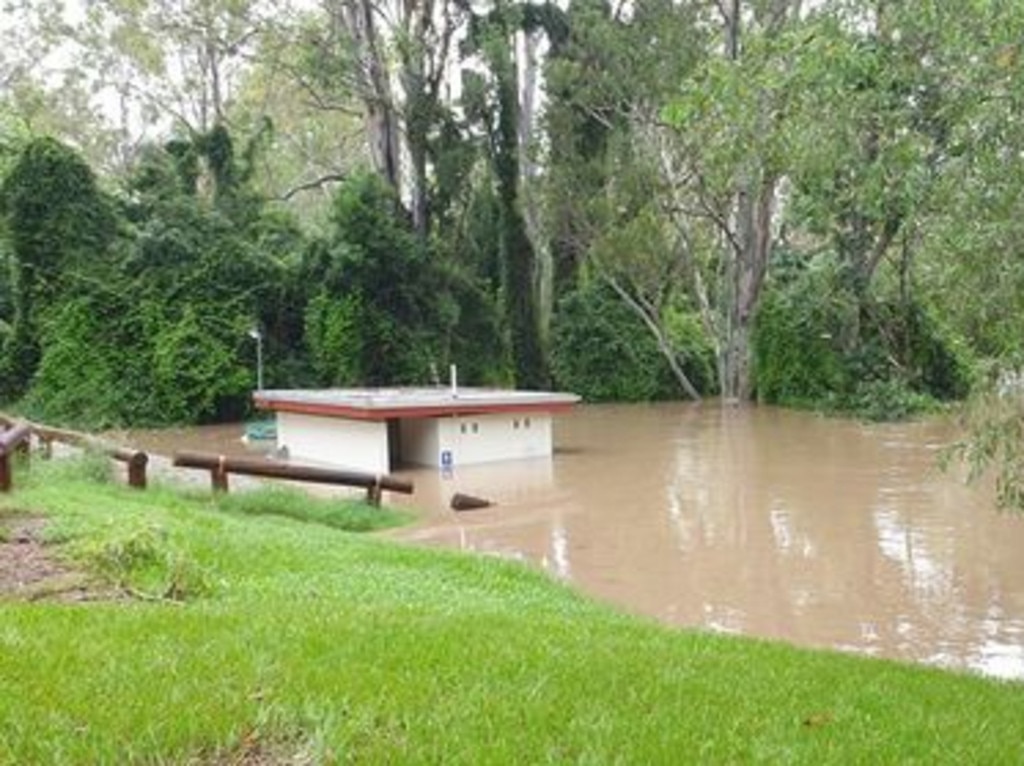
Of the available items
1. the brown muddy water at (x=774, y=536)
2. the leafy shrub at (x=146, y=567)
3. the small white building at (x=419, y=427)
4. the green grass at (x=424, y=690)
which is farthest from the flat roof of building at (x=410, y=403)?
the green grass at (x=424, y=690)

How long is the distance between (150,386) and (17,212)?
5130 millimetres

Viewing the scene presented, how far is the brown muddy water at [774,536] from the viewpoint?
9.20 metres

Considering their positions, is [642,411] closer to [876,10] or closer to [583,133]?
[583,133]

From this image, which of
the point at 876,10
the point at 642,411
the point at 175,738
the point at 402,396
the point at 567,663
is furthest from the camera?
the point at 642,411

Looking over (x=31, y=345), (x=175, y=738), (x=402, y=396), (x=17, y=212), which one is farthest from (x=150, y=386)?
(x=175, y=738)

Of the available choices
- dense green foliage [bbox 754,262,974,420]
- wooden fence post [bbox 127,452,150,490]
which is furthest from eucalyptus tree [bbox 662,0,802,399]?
wooden fence post [bbox 127,452,150,490]

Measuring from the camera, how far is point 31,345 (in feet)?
90.6

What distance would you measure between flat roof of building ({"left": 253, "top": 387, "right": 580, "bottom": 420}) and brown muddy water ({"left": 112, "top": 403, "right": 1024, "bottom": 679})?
0.98m

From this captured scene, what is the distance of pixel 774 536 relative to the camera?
12.8m

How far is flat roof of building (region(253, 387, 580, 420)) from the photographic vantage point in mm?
18156

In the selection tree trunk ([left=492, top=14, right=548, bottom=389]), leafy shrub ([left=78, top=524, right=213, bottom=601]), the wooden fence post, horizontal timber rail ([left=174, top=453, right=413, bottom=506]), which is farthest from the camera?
tree trunk ([left=492, top=14, right=548, bottom=389])

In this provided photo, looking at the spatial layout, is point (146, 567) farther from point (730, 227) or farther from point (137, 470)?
point (730, 227)

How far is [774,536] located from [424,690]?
30.3ft

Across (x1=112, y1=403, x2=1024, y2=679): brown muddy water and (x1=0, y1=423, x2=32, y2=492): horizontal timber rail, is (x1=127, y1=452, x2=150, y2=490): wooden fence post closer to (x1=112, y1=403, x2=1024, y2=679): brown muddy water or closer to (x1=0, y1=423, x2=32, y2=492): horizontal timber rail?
(x1=0, y1=423, x2=32, y2=492): horizontal timber rail
